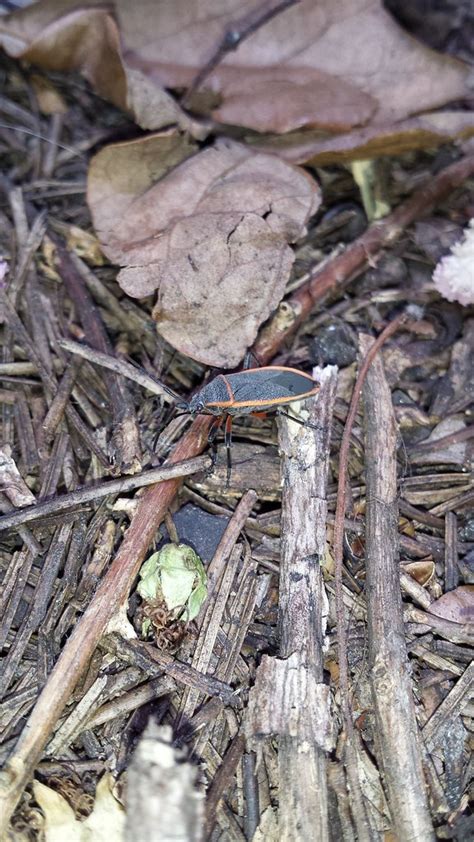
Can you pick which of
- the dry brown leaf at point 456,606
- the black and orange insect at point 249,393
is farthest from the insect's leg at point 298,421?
the dry brown leaf at point 456,606

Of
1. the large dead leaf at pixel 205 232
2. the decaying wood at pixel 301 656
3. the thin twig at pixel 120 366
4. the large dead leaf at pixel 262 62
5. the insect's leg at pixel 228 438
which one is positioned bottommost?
the decaying wood at pixel 301 656

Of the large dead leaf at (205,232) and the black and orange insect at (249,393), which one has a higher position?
the large dead leaf at (205,232)

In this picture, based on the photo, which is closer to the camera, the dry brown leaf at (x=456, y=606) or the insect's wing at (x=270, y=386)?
the dry brown leaf at (x=456, y=606)

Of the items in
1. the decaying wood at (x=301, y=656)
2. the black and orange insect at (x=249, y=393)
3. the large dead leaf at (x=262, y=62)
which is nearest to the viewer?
the decaying wood at (x=301, y=656)

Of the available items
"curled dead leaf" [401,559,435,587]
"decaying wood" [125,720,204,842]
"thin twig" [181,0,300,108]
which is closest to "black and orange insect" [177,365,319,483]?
"curled dead leaf" [401,559,435,587]

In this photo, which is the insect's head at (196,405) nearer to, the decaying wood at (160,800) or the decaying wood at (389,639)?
the decaying wood at (389,639)

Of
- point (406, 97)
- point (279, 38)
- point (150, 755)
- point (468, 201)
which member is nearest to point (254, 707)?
point (150, 755)

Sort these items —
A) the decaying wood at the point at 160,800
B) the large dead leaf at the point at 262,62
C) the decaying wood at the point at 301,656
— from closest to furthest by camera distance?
the decaying wood at the point at 160,800 < the decaying wood at the point at 301,656 < the large dead leaf at the point at 262,62

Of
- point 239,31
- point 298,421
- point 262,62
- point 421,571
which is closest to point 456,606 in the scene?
point 421,571

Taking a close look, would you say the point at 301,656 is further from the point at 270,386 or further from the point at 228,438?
the point at 270,386
